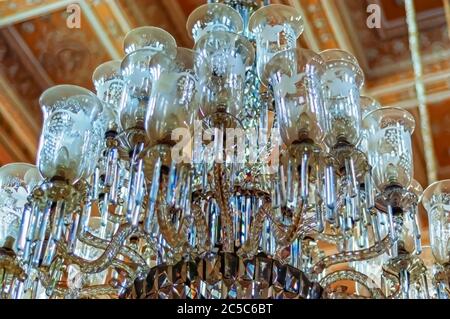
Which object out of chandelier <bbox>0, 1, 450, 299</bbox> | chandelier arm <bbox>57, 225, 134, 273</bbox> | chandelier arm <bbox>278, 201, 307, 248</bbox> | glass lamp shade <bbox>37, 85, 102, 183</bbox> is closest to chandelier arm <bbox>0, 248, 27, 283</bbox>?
chandelier <bbox>0, 1, 450, 299</bbox>

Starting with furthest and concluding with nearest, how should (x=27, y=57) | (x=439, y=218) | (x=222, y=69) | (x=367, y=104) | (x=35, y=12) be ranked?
1. (x=27, y=57)
2. (x=35, y=12)
3. (x=367, y=104)
4. (x=439, y=218)
5. (x=222, y=69)

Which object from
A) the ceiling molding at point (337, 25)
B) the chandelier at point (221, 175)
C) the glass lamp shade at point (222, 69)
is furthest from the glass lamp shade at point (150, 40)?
the ceiling molding at point (337, 25)

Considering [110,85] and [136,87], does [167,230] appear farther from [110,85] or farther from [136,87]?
[110,85]

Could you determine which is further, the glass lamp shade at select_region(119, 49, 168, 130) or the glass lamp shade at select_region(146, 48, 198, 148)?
the glass lamp shade at select_region(119, 49, 168, 130)

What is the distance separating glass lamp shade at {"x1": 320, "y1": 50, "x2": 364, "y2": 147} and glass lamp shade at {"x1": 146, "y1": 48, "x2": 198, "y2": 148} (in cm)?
31

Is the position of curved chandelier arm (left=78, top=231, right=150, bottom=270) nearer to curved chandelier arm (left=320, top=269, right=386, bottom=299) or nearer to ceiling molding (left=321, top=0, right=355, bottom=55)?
curved chandelier arm (left=320, top=269, right=386, bottom=299)

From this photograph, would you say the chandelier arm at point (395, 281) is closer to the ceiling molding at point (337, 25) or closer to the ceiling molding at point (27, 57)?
the ceiling molding at point (337, 25)

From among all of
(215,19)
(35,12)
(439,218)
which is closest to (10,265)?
(215,19)

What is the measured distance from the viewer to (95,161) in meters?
1.89

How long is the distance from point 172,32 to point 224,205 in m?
1.28

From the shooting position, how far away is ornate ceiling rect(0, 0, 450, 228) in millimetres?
2797

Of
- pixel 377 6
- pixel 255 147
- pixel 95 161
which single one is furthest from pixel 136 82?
pixel 377 6

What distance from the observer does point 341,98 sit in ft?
6.16
